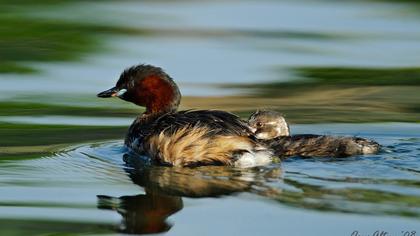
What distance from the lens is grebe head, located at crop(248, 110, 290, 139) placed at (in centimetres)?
1032

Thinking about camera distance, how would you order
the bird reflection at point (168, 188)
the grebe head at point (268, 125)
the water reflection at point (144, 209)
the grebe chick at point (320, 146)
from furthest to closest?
the grebe head at point (268, 125), the grebe chick at point (320, 146), the bird reflection at point (168, 188), the water reflection at point (144, 209)

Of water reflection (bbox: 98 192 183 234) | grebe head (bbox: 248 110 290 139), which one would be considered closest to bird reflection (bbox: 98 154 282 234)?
water reflection (bbox: 98 192 183 234)

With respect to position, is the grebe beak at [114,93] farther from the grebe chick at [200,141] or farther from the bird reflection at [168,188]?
the bird reflection at [168,188]

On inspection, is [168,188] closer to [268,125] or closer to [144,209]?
[144,209]

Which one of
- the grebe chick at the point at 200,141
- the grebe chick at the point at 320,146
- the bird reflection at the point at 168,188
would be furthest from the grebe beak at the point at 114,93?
the grebe chick at the point at 320,146

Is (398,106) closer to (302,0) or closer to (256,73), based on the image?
(256,73)

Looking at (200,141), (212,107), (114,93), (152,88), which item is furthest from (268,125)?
(212,107)

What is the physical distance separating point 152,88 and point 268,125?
3.48 feet

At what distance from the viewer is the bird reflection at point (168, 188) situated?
293 inches

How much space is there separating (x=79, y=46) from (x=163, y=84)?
12.9ft

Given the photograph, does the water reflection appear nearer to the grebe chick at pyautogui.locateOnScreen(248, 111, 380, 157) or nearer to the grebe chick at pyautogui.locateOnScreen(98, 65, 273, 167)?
the grebe chick at pyautogui.locateOnScreen(98, 65, 273, 167)

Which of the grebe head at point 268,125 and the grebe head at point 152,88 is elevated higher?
the grebe head at point 152,88

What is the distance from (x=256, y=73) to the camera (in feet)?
42.9

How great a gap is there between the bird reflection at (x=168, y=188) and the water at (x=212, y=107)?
1 cm
